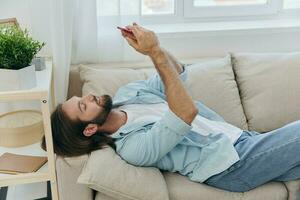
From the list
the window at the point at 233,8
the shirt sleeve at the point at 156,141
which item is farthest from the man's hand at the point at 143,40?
the window at the point at 233,8

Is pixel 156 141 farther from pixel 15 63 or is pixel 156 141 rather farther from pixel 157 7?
pixel 157 7

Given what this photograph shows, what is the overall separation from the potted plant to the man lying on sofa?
188mm

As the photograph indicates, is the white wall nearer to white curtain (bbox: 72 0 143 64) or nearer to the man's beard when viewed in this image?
white curtain (bbox: 72 0 143 64)

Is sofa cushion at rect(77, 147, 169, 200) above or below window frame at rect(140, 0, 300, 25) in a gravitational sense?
below

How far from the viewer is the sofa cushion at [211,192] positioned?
176cm

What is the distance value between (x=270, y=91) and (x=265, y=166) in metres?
0.56

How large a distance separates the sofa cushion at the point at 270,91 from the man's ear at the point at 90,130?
861 mm

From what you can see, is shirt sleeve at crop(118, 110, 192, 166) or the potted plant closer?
shirt sleeve at crop(118, 110, 192, 166)

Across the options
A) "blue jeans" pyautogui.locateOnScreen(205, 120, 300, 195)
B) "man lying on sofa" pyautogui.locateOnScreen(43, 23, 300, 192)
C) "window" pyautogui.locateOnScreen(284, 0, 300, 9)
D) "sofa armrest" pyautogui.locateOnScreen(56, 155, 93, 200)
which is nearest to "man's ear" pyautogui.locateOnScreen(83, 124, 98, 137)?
"man lying on sofa" pyautogui.locateOnScreen(43, 23, 300, 192)

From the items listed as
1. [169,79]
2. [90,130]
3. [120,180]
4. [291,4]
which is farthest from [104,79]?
[291,4]

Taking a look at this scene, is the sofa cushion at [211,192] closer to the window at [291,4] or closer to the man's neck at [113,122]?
the man's neck at [113,122]

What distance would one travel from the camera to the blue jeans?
180 cm

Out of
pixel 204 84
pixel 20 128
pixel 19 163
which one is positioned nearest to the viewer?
pixel 19 163

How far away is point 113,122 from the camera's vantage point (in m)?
1.88
